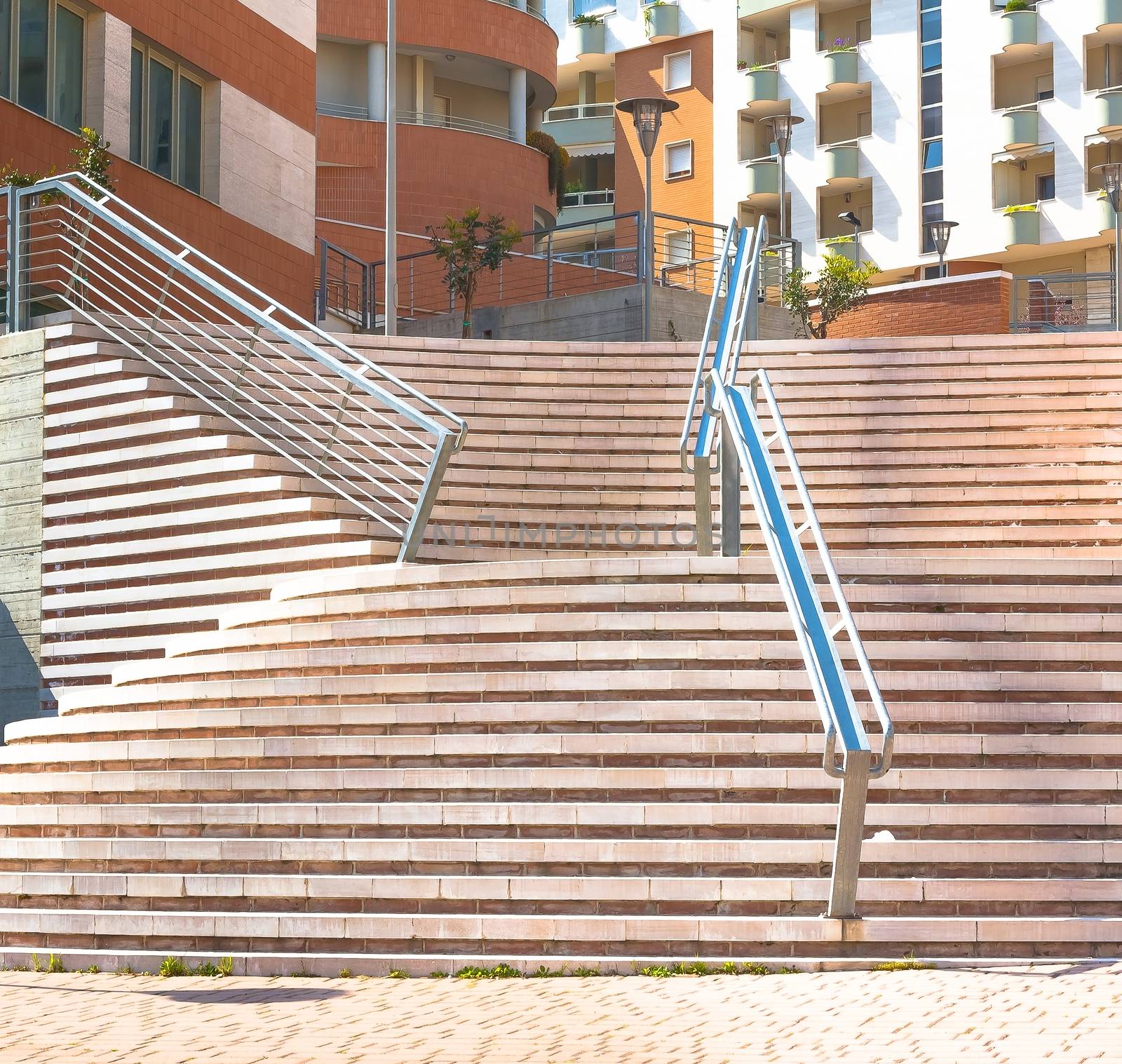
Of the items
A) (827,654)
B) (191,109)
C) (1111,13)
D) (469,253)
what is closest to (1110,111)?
(1111,13)

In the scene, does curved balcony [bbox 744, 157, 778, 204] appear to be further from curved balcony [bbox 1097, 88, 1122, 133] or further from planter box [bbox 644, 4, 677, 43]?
curved balcony [bbox 1097, 88, 1122, 133]

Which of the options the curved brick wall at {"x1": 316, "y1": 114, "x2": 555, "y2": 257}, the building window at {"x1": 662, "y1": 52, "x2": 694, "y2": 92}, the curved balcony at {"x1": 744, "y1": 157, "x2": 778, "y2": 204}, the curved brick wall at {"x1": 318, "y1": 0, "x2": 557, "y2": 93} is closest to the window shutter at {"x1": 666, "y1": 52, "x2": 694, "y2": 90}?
the building window at {"x1": 662, "y1": 52, "x2": 694, "y2": 92}

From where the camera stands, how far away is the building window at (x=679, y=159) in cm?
4934

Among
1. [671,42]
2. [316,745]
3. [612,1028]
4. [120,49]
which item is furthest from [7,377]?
[671,42]

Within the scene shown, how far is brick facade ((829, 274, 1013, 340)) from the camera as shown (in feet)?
80.4

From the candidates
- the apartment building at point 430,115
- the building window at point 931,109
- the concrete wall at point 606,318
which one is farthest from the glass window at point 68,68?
the building window at point 931,109

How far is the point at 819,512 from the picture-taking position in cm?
1166

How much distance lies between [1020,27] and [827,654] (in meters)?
38.8

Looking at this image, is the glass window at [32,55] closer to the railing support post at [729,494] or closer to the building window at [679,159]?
the railing support post at [729,494]

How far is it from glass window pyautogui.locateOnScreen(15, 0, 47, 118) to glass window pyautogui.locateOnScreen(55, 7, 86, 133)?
8.4 inches

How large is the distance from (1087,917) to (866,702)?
1.47 metres

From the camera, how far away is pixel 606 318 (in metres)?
21.9

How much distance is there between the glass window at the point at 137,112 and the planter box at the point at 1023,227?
91.7 feet

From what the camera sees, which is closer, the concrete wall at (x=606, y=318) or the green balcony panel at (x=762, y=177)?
the concrete wall at (x=606, y=318)
